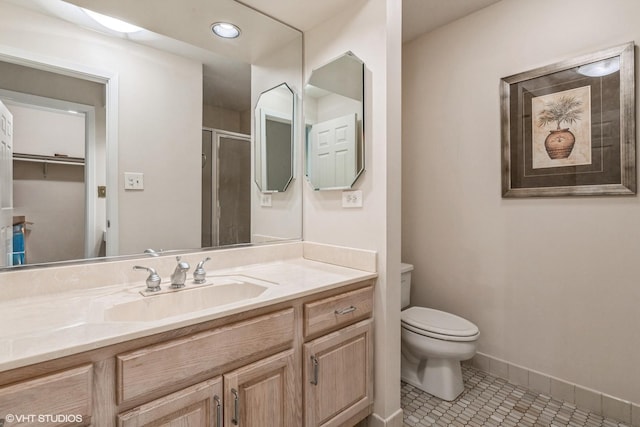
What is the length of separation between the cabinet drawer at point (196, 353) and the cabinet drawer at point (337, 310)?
0.35ft

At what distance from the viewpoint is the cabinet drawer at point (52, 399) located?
0.69 metres

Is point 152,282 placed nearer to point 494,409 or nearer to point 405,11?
point 494,409

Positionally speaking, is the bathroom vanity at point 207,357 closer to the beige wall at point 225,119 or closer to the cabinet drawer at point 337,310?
the cabinet drawer at point 337,310

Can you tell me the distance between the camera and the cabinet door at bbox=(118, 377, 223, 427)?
853 millimetres

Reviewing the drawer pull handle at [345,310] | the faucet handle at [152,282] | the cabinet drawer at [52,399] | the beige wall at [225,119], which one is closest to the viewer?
the cabinet drawer at [52,399]

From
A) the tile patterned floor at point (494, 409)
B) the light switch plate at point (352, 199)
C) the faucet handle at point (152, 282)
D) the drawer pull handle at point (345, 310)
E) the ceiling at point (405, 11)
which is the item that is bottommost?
the tile patterned floor at point (494, 409)

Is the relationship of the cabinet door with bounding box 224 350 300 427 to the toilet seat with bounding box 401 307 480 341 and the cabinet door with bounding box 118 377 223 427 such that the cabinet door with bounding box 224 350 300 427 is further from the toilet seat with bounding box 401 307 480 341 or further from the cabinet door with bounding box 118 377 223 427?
the toilet seat with bounding box 401 307 480 341

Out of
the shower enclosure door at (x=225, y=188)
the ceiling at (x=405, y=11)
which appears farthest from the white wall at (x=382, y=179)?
the shower enclosure door at (x=225, y=188)

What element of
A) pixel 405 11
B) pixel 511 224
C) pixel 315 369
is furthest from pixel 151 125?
pixel 511 224

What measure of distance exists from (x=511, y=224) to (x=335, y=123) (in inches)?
51.2

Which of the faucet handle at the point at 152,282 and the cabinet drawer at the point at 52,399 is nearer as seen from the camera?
the cabinet drawer at the point at 52,399

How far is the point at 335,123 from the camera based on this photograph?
5.96ft

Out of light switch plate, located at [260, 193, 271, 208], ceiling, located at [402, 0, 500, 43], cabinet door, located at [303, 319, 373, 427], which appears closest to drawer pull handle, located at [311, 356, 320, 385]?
cabinet door, located at [303, 319, 373, 427]

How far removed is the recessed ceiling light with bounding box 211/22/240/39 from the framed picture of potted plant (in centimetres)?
169
